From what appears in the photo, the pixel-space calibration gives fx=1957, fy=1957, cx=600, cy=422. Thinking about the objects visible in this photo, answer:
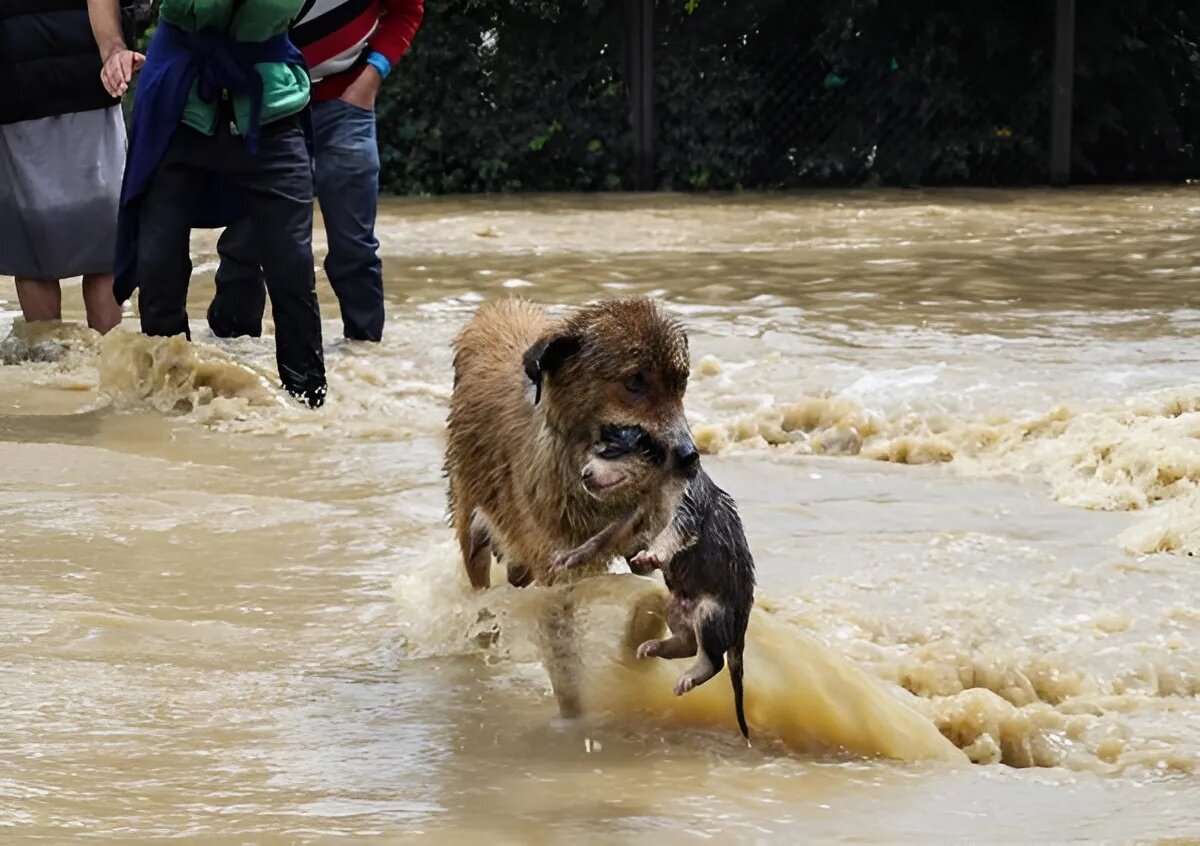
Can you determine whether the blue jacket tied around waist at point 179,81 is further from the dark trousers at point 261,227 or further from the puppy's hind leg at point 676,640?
the puppy's hind leg at point 676,640

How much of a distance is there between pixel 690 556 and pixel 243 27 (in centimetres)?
413

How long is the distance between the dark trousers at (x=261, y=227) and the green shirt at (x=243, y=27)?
9cm

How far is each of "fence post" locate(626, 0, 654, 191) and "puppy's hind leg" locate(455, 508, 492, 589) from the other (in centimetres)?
1385

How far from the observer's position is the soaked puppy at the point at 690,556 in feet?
11.9

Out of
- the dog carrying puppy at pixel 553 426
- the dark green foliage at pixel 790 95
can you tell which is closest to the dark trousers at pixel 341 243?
the dog carrying puppy at pixel 553 426

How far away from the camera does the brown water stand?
3660mm

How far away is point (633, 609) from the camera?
4.00m

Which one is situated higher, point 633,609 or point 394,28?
point 394,28

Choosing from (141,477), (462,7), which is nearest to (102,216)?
(141,477)

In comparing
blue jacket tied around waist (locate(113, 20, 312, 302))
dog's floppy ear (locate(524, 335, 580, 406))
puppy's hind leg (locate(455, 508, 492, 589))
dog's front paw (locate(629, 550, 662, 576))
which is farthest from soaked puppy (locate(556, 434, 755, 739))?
blue jacket tied around waist (locate(113, 20, 312, 302))

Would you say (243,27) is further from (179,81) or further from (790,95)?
(790,95)

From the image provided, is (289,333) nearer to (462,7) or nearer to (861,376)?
(861,376)

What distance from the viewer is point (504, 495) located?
4.18m

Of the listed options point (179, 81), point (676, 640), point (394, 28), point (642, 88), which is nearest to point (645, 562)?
point (676, 640)
